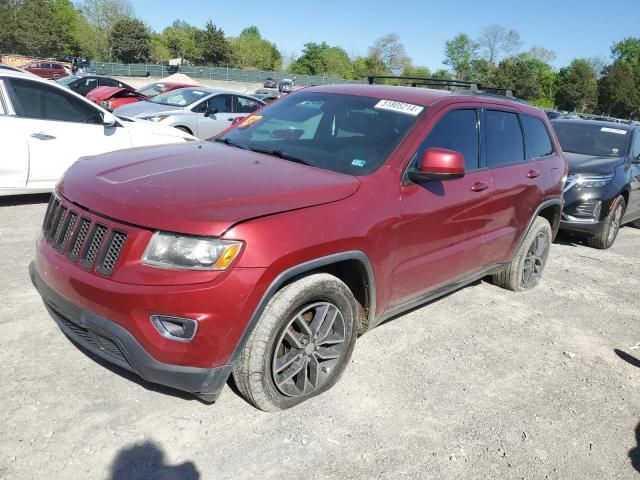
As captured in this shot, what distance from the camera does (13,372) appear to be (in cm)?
317

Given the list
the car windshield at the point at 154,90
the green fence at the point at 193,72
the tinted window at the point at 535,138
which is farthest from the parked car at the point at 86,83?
the green fence at the point at 193,72

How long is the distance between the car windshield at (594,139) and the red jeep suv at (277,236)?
15.1 feet

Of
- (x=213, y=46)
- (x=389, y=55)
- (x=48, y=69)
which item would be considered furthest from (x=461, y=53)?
(x=48, y=69)

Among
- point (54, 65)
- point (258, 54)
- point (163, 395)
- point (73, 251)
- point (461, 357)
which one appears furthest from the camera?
point (258, 54)

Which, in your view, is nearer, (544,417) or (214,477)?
(214,477)

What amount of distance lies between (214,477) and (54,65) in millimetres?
43917

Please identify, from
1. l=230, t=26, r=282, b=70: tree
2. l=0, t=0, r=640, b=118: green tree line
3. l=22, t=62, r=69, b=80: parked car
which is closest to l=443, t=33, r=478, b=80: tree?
l=0, t=0, r=640, b=118: green tree line

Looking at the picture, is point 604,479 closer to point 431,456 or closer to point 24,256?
point 431,456

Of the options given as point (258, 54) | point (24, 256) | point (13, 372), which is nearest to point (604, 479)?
point (13, 372)

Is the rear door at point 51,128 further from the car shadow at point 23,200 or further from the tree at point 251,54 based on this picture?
the tree at point 251,54

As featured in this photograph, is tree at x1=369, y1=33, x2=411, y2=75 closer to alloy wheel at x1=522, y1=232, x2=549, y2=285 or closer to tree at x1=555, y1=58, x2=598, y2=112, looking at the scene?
tree at x1=555, y1=58, x2=598, y2=112

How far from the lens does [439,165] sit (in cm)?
335

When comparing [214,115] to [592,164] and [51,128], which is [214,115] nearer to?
[51,128]

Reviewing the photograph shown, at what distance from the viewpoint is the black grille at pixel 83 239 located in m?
2.62
